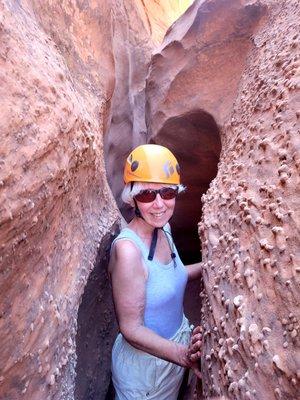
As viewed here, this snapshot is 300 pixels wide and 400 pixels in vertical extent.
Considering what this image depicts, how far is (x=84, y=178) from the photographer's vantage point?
1.92 meters

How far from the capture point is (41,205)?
1410 mm

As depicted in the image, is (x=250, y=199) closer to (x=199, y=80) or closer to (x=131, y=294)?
(x=131, y=294)

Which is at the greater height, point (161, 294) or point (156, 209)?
point (156, 209)

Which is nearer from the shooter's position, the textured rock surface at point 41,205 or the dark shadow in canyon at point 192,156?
the textured rock surface at point 41,205

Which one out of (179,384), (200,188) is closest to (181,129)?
(200,188)

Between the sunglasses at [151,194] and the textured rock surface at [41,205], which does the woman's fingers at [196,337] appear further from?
the sunglasses at [151,194]

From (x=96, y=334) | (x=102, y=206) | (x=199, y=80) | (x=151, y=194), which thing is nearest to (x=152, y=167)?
(x=151, y=194)

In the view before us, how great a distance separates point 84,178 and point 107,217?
0.39 metres

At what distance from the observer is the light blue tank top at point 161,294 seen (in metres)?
1.96

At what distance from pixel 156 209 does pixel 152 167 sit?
0.64ft

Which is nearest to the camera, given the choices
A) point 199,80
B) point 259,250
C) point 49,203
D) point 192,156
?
point 259,250

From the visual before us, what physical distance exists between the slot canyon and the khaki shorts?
0.63 feet

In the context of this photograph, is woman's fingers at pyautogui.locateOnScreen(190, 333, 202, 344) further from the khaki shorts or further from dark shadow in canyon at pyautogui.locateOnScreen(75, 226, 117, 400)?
dark shadow in canyon at pyautogui.locateOnScreen(75, 226, 117, 400)

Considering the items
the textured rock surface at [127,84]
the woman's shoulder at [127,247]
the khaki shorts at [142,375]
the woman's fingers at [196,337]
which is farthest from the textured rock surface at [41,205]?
the textured rock surface at [127,84]
